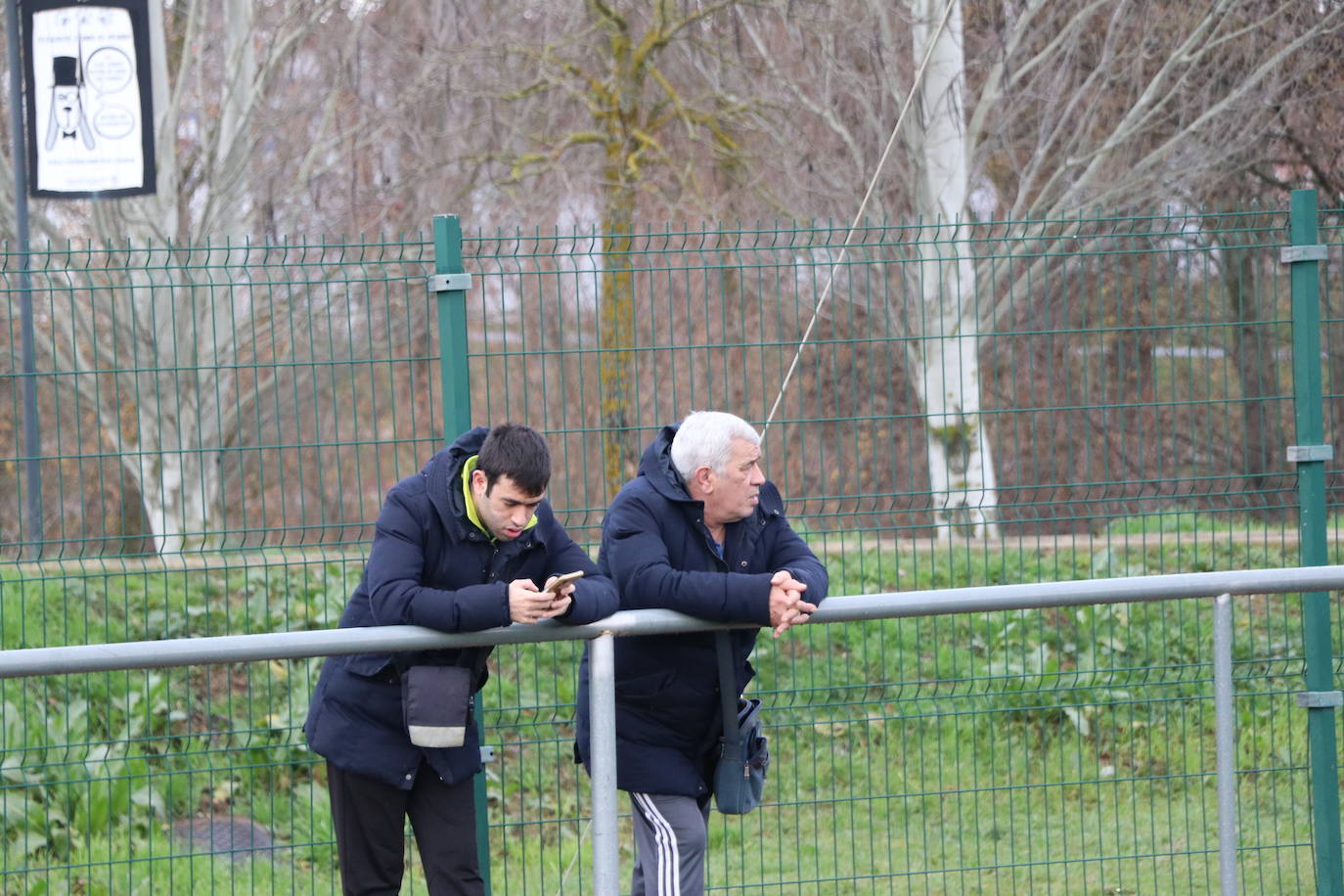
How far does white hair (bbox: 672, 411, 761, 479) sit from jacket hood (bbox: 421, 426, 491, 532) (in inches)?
20.5

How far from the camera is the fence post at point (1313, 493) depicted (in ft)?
18.0

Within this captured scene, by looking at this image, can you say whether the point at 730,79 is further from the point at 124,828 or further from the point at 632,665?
the point at 632,665

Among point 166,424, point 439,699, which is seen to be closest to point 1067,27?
point 166,424

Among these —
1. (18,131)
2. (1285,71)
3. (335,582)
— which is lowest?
(335,582)

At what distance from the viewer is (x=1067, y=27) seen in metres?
11.9

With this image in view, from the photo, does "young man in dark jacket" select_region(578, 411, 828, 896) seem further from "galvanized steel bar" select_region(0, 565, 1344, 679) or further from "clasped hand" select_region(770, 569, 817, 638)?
"galvanized steel bar" select_region(0, 565, 1344, 679)

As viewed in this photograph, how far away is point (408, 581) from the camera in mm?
3648

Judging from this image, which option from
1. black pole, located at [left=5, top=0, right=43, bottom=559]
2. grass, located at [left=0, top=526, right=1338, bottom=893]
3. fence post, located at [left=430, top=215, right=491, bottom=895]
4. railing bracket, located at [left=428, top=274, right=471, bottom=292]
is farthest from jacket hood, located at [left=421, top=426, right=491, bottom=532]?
grass, located at [left=0, top=526, right=1338, bottom=893]

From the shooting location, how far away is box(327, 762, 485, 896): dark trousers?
390cm

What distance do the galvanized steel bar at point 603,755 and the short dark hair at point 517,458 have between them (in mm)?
422

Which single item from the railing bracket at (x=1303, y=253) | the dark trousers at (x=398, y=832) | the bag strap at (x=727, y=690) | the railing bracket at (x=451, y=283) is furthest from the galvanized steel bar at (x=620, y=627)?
the railing bracket at (x=1303, y=253)

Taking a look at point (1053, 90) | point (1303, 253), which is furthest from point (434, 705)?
point (1053, 90)

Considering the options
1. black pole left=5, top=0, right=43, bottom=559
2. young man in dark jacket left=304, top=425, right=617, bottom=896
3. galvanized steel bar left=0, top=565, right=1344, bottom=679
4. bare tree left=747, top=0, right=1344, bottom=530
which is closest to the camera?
galvanized steel bar left=0, top=565, right=1344, bottom=679

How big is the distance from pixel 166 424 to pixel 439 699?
434cm
